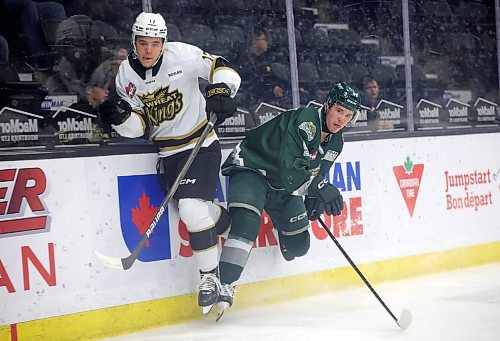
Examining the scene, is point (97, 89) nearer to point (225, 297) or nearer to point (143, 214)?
point (143, 214)

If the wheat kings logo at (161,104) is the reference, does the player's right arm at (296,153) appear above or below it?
below

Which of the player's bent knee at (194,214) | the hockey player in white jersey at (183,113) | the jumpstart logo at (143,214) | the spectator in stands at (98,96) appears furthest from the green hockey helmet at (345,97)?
the spectator in stands at (98,96)

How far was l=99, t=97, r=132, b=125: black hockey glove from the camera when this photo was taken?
3393 mm

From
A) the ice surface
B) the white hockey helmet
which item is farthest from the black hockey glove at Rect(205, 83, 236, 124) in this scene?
the ice surface

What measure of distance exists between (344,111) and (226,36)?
2.62 ft

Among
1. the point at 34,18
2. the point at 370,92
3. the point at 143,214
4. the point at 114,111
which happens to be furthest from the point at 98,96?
the point at 370,92

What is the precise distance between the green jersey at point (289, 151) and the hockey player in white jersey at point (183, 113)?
0.72 ft

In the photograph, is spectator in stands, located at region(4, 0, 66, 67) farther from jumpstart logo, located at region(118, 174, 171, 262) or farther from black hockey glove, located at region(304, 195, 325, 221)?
black hockey glove, located at region(304, 195, 325, 221)

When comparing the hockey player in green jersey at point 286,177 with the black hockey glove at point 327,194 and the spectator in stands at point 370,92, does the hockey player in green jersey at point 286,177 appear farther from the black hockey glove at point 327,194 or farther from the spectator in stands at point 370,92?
the spectator in stands at point 370,92

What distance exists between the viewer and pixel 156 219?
3.45 m

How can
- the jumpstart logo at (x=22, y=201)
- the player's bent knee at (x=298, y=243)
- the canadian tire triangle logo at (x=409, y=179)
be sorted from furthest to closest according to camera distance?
the canadian tire triangle logo at (x=409, y=179) → the player's bent knee at (x=298, y=243) → the jumpstart logo at (x=22, y=201)

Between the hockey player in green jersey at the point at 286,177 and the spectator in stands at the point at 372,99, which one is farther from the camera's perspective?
the spectator in stands at the point at 372,99

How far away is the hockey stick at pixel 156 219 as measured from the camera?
11.0ft

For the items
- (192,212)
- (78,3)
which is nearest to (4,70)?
(78,3)
